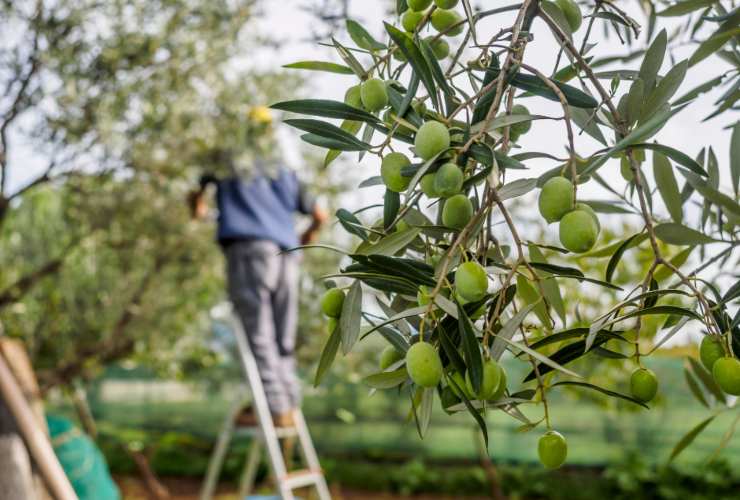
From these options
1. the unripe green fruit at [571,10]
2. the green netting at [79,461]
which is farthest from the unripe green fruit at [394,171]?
the green netting at [79,461]

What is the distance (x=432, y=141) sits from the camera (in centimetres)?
62

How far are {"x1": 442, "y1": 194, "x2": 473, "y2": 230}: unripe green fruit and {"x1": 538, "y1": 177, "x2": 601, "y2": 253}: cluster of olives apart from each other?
0.06m

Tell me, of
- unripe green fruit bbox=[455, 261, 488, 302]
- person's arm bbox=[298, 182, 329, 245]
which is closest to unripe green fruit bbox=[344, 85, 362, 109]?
unripe green fruit bbox=[455, 261, 488, 302]

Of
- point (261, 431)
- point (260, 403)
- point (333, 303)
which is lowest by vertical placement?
point (261, 431)

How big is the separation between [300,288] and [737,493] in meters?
3.87

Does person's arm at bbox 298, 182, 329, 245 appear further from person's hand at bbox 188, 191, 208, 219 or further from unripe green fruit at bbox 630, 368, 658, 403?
unripe green fruit at bbox 630, 368, 658, 403

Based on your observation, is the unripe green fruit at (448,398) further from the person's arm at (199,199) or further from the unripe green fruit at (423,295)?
the person's arm at (199,199)

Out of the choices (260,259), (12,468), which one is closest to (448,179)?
(12,468)

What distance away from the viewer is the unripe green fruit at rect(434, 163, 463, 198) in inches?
23.9

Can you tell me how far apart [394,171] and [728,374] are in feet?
1.14

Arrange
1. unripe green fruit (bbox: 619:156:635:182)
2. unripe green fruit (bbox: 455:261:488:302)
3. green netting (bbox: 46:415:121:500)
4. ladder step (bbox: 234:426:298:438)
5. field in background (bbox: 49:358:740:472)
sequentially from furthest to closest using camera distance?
field in background (bbox: 49:358:740:472) < green netting (bbox: 46:415:121:500) < ladder step (bbox: 234:426:298:438) < unripe green fruit (bbox: 619:156:635:182) < unripe green fruit (bbox: 455:261:488:302)

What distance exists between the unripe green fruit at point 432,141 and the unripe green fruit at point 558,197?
0.32 ft

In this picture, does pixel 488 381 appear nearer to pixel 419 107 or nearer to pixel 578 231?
pixel 578 231

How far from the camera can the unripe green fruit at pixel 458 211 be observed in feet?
2.15
